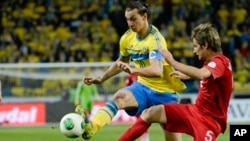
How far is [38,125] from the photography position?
882 inches

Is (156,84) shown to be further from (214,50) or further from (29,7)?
(29,7)

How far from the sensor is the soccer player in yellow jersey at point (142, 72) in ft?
30.5

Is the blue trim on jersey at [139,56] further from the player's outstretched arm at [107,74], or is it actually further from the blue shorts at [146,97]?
the blue shorts at [146,97]

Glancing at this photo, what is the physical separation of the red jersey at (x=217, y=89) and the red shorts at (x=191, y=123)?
0.09m

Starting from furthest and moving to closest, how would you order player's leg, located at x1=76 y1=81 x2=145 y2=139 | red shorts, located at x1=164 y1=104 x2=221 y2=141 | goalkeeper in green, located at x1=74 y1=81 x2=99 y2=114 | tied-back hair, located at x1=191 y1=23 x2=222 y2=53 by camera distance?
goalkeeper in green, located at x1=74 y1=81 x2=99 y2=114 → player's leg, located at x1=76 y1=81 x2=145 y2=139 → red shorts, located at x1=164 y1=104 x2=221 y2=141 → tied-back hair, located at x1=191 y1=23 x2=222 y2=53

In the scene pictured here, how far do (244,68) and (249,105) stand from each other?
2.06 m

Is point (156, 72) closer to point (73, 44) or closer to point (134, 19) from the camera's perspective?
point (134, 19)

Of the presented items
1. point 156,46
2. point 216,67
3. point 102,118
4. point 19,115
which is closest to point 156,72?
point 156,46

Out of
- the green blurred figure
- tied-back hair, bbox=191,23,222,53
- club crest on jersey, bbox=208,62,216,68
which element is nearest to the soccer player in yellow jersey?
tied-back hair, bbox=191,23,222,53

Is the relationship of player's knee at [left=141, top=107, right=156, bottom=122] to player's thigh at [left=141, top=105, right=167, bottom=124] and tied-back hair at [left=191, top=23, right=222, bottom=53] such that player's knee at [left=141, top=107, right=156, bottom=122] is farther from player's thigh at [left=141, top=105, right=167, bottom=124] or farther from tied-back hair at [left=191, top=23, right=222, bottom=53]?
tied-back hair at [left=191, top=23, right=222, bottom=53]

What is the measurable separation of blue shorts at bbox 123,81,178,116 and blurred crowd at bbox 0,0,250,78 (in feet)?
50.0

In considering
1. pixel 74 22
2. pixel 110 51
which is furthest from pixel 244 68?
pixel 74 22

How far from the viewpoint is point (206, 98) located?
850 cm

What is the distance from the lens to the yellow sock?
884 cm
